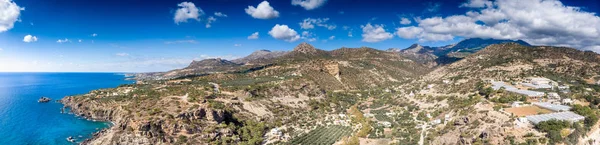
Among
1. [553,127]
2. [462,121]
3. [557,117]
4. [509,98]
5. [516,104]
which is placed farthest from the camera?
[509,98]

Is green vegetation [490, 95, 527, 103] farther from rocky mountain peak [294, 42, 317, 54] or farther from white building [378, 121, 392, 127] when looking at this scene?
rocky mountain peak [294, 42, 317, 54]

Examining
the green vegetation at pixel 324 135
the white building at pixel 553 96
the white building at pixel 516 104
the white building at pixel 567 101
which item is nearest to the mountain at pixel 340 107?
the green vegetation at pixel 324 135

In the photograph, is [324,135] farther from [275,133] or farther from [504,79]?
[504,79]

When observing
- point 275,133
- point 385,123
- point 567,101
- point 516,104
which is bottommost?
point 275,133

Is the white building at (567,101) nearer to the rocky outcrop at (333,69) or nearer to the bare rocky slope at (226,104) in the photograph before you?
the bare rocky slope at (226,104)

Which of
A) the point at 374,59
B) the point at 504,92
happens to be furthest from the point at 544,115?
the point at 374,59

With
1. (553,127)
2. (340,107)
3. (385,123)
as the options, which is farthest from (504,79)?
(553,127)
